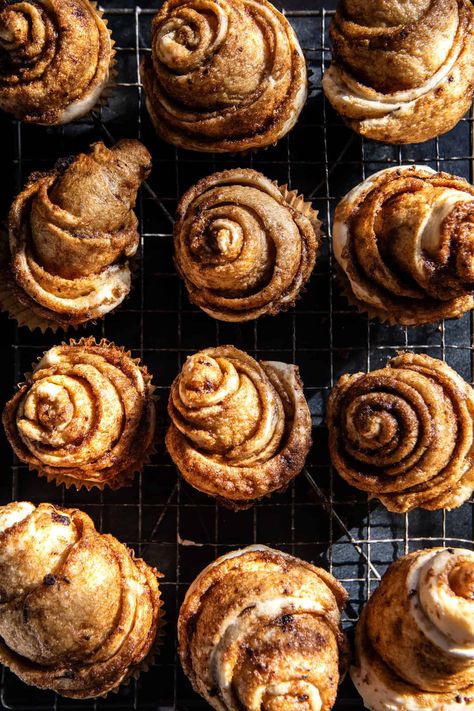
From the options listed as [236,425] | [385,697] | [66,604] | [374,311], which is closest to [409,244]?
[374,311]

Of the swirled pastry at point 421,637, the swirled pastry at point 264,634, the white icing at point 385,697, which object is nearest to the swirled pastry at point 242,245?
the swirled pastry at point 264,634

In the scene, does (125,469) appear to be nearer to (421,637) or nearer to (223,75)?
(421,637)

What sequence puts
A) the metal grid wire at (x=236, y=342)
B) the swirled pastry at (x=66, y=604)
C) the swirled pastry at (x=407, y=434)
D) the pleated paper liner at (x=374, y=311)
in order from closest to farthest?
the swirled pastry at (x=66, y=604)
the swirled pastry at (x=407, y=434)
the pleated paper liner at (x=374, y=311)
the metal grid wire at (x=236, y=342)

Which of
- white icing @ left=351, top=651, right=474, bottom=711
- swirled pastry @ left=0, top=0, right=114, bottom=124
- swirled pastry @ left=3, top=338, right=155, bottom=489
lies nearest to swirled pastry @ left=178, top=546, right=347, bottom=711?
white icing @ left=351, top=651, right=474, bottom=711

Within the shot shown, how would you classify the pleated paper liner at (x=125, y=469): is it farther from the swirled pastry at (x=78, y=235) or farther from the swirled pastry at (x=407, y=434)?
the swirled pastry at (x=407, y=434)

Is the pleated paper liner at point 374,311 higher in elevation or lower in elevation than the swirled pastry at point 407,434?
higher

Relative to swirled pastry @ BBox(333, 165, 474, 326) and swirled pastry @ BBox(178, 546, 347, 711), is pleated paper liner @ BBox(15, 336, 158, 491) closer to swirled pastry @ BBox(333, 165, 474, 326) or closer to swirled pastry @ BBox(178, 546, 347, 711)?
swirled pastry @ BBox(178, 546, 347, 711)

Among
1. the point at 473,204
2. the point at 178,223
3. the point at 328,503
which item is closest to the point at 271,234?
the point at 178,223

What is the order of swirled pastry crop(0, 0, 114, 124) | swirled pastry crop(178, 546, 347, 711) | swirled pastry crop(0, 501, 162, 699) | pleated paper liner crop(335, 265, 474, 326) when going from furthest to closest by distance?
pleated paper liner crop(335, 265, 474, 326), swirled pastry crop(0, 0, 114, 124), swirled pastry crop(0, 501, 162, 699), swirled pastry crop(178, 546, 347, 711)
